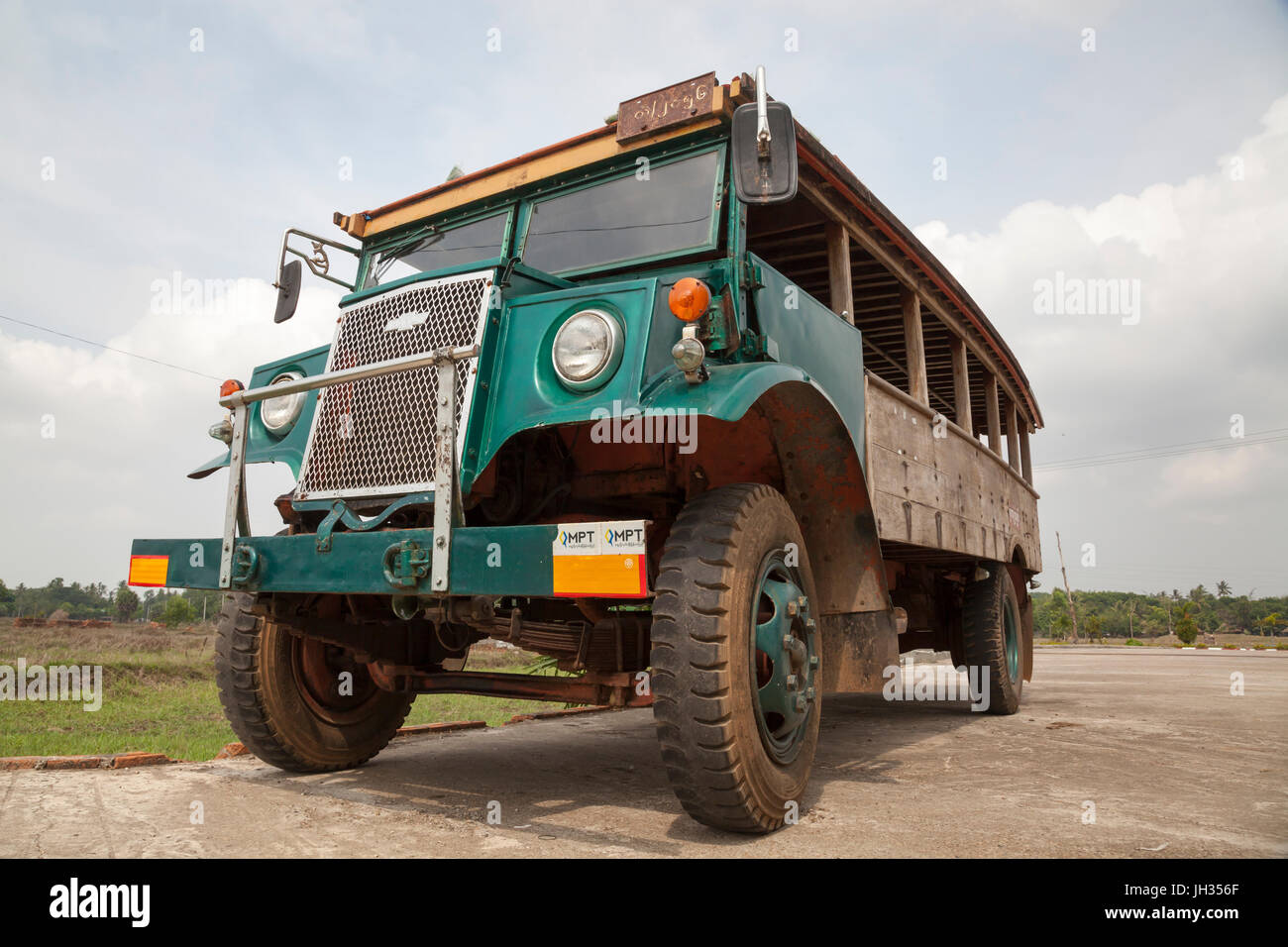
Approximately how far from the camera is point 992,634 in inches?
290

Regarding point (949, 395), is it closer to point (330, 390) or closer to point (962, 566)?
point (962, 566)

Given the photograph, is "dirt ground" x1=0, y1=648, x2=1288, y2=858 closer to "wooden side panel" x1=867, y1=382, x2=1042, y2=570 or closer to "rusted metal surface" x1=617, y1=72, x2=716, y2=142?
"wooden side panel" x1=867, y1=382, x2=1042, y2=570

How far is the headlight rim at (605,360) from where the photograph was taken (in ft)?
9.99

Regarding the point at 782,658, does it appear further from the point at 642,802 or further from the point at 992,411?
the point at 992,411

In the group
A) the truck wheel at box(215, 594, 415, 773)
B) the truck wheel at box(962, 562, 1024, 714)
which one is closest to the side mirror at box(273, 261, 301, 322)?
the truck wheel at box(215, 594, 415, 773)

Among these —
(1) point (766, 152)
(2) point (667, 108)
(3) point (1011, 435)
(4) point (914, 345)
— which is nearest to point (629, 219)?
(2) point (667, 108)

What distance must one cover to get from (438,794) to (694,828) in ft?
4.30

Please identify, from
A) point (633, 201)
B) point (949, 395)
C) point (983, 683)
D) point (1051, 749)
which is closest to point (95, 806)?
point (633, 201)

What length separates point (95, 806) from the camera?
3.54 meters

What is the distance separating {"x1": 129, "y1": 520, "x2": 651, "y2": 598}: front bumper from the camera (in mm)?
2697

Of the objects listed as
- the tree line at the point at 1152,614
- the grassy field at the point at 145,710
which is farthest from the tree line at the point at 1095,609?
the grassy field at the point at 145,710

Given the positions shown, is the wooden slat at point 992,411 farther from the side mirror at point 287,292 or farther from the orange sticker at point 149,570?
the orange sticker at point 149,570

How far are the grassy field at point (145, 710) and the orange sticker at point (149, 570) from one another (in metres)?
2.10

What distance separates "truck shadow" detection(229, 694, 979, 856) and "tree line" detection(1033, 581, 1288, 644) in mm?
67395
